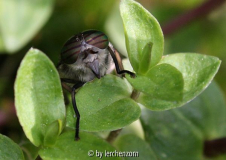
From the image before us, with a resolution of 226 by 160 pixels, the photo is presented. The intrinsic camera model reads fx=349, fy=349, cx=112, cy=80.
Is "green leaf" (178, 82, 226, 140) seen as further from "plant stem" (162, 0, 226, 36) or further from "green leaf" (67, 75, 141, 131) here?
"plant stem" (162, 0, 226, 36)

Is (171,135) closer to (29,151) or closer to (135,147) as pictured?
(135,147)

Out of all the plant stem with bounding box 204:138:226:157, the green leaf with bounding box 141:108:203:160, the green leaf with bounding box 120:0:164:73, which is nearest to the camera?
the green leaf with bounding box 120:0:164:73

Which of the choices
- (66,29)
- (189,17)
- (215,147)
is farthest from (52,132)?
(189,17)

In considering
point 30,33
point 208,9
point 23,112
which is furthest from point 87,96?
point 208,9

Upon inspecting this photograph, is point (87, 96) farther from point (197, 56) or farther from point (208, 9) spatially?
point (208, 9)

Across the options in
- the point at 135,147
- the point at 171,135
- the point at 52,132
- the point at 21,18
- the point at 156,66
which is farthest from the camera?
the point at 21,18

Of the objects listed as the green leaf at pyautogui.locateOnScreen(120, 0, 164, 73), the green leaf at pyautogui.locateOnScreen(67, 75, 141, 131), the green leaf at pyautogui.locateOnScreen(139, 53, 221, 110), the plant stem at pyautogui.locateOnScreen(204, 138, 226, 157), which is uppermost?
the green leaf at pyautogui.locateOnScreen(120, 0, 164, 73)

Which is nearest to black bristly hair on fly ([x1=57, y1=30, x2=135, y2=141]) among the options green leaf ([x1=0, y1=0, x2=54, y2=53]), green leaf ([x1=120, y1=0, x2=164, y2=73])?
green leaf ([x1=120, y1=0, x2=164, y2=73])
